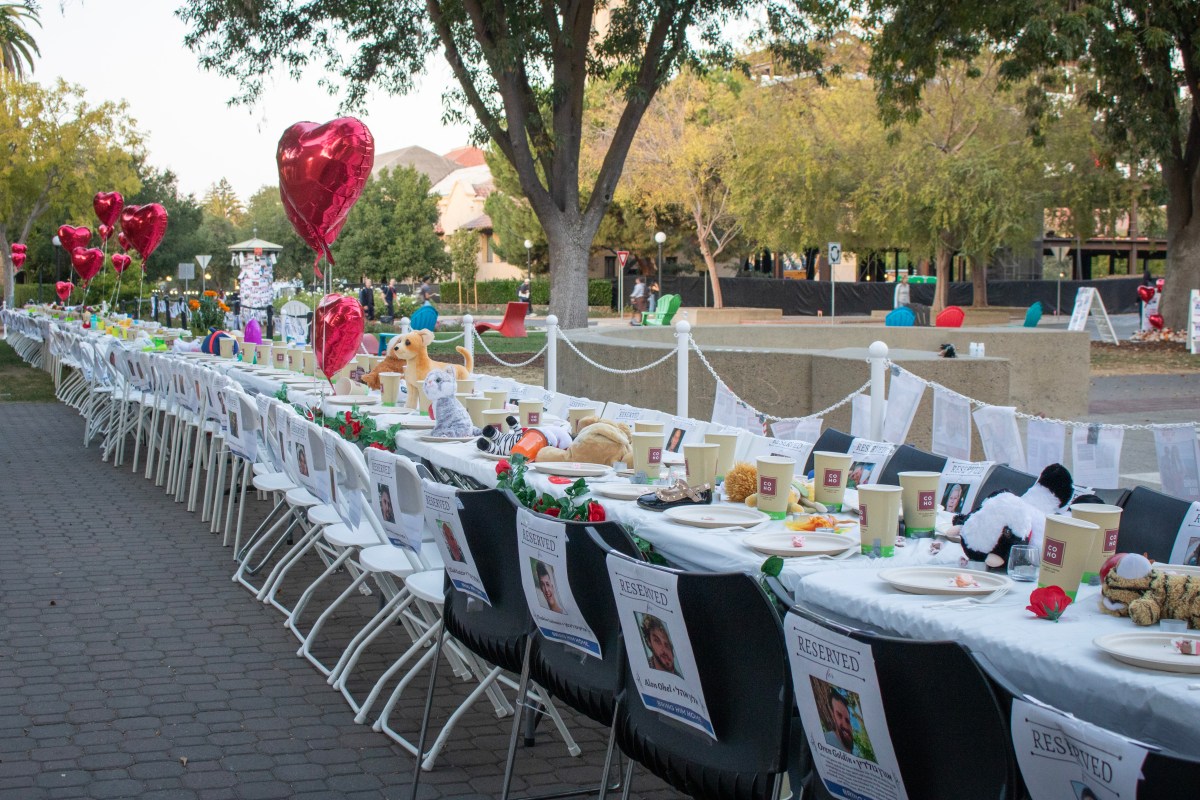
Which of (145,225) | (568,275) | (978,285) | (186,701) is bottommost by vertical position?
(186,701)

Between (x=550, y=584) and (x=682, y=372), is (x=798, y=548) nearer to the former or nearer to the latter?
(x=550, y=584)

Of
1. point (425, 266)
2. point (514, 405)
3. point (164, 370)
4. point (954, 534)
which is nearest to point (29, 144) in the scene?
point (425, 266)

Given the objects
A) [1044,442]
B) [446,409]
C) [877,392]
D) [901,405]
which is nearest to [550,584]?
[446,409]

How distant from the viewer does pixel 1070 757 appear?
6.53ft

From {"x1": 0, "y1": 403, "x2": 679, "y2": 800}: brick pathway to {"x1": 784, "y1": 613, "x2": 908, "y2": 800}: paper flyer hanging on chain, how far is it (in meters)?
1.84

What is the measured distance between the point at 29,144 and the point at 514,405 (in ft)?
128

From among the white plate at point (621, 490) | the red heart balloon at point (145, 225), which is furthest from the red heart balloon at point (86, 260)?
the white plate at point (621, 490)

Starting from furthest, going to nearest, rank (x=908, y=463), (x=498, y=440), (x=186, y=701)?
(x=498, y=440), (x=186, y=701), (x=908, y=463)

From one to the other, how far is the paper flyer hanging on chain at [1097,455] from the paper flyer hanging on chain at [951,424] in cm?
132

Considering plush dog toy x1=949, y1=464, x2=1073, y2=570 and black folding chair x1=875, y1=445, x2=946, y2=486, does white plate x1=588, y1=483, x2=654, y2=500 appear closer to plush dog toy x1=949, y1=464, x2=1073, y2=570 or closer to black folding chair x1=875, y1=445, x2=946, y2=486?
black folding chair x1=875, y1=445, x2=946, y2=486

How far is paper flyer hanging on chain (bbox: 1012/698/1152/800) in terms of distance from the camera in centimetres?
185

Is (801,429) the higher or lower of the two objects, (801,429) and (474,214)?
the lower

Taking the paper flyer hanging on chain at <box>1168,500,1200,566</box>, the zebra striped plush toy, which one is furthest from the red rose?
the zebra striped plush toy

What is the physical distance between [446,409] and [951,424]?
3.09 metres
